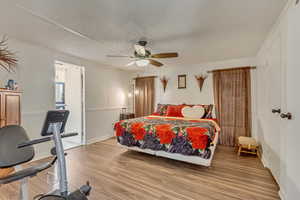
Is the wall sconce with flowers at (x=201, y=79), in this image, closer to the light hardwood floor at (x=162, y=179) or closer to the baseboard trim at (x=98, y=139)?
the light hardwood floor at (x=162, y=179)

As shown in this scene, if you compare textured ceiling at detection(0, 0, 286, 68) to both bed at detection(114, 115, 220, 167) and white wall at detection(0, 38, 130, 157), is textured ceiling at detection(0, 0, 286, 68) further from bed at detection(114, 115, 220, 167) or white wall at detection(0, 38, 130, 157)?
bed at detection(114, 115, 220, 167)

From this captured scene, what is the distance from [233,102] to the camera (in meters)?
3.86

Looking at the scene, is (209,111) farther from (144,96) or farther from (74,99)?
(74,99)

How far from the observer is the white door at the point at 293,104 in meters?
1.40

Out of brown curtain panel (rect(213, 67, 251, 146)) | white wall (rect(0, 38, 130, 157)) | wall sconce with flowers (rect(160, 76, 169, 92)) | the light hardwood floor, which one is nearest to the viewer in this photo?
the light hardwood floor

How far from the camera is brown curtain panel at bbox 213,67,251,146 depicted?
3719 millimetres

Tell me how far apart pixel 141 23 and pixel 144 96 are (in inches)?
128

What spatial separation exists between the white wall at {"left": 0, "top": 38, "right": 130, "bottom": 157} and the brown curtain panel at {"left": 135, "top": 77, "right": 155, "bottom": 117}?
107 cm

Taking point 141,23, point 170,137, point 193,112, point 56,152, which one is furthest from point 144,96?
point 56,152

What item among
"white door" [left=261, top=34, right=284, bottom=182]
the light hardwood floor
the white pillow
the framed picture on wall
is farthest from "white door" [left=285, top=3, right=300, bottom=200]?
the framed picture on wall

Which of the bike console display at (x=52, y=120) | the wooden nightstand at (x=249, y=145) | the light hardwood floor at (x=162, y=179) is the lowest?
the light hardwood floor at (x=162, y=179)

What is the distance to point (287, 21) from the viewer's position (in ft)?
5.50

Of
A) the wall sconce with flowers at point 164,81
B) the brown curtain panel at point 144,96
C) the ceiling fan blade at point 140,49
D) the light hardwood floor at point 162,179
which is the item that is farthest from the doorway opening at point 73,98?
the wall sconce with flowers at point 164,81

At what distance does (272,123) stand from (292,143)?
933mm
